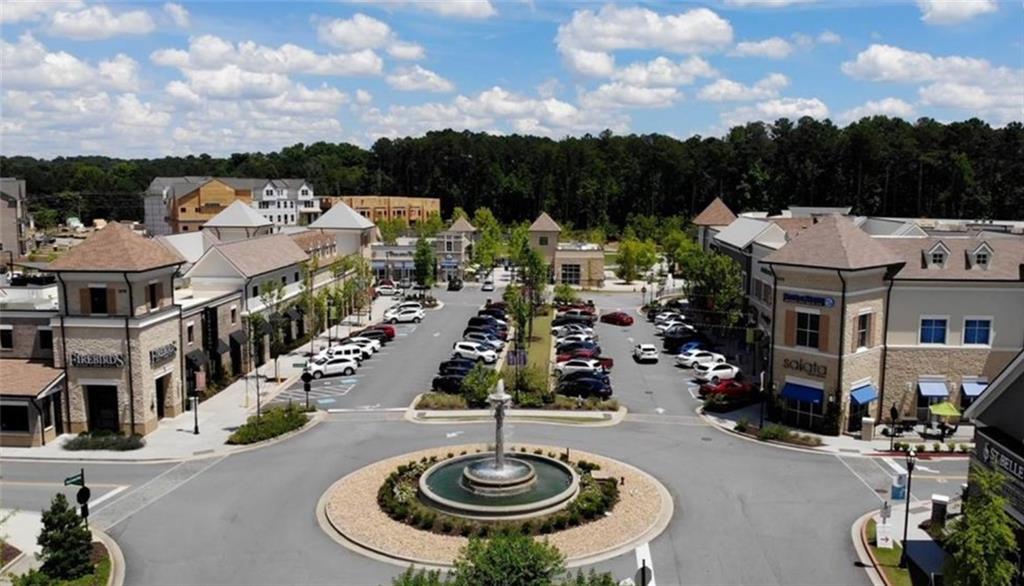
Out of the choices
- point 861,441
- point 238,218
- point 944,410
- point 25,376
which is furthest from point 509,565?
point 238,218

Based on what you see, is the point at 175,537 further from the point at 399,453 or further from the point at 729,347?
the point at 729,347

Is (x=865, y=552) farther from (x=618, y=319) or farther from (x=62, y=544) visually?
(x=618, y=319)

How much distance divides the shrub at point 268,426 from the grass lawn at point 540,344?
55.7 feet

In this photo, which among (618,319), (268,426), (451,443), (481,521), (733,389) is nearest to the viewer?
(481,521)

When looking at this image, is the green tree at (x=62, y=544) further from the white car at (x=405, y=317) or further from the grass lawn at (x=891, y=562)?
the white car at (x=405, y=317)

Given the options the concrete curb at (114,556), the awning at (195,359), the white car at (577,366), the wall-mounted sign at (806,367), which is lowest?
the concrete curb at (114,556)

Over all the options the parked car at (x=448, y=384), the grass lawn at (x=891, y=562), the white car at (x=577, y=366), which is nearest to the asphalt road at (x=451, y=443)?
the grass lawn at (x=891, y=562)

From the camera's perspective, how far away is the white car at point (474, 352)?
179 ft

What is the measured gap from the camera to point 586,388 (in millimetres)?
45938

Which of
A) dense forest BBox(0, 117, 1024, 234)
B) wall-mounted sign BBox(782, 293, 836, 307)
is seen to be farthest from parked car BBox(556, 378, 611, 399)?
dense forest BBox(0, 117, 1024, 234)

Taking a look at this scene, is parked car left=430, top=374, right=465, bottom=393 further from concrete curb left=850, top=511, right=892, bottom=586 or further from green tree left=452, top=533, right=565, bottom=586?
green tree left=452, top=533, right=565, bottom=586

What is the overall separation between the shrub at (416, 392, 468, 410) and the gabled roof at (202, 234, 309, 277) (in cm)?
1542

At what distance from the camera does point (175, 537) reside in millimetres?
27531

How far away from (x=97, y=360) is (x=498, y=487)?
69.0ft
